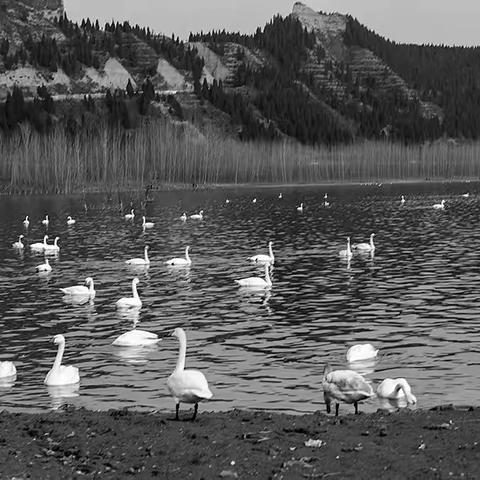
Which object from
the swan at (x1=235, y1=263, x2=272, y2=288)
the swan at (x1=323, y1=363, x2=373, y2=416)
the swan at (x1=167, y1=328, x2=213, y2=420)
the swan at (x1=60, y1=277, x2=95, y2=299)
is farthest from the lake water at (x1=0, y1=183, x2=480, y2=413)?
the swan at (x1=167, y1=328, x2=213, y2=420)

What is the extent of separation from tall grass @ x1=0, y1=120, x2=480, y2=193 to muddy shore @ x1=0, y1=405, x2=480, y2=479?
10574cm

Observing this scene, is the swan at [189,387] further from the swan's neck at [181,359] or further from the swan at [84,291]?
the swan at [84,291]

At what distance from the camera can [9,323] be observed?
34625mm

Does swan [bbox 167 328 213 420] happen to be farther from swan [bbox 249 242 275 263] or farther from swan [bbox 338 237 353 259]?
swan [bbox 338 237 353 259]

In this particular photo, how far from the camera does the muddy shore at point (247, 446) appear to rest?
14883 millimetres

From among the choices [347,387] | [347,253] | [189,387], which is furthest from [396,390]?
[347,253]

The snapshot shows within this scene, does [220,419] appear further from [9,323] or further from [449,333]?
[9,323]

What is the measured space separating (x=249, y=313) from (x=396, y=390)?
574 inches

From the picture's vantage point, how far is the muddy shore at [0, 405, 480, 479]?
14.9 m

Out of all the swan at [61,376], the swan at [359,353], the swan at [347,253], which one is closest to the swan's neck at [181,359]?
the swan at [61,376]

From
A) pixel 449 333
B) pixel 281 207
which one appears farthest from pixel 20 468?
pixel 281 207

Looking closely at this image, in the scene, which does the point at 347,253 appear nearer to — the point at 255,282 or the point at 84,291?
the point at 255,282

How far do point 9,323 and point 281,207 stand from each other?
66378 mm

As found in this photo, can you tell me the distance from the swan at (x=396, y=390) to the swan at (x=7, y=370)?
9.62 metres
